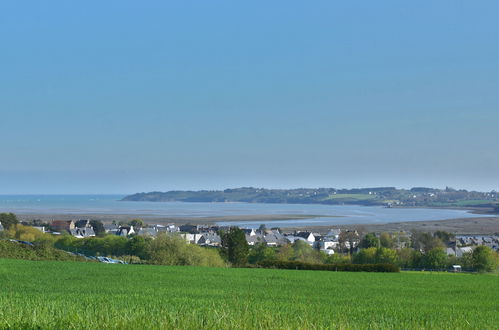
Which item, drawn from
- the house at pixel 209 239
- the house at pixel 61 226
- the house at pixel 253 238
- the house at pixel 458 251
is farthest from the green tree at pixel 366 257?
the house at pixel 61 226

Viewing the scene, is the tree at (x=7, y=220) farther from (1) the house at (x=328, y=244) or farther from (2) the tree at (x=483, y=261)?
(2) the tree at (x=483, y=261)

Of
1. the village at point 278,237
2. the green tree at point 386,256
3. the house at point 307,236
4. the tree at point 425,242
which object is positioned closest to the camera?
the green tree at point 386,256

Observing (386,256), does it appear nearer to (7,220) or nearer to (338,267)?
(338,267)

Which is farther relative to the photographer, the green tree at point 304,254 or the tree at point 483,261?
the green tree at point 304,254

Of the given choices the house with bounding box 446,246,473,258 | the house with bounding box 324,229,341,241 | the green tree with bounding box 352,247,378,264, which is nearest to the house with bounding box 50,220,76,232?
the house with bounding box 324,229,341,241

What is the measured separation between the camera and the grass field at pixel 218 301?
7.64 m

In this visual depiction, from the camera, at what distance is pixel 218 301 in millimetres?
16406

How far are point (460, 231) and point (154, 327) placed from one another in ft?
413

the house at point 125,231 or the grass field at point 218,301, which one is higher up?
the grass field at point 218,301

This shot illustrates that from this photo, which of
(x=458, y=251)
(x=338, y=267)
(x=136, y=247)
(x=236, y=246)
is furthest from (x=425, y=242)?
(x=136, y=247)

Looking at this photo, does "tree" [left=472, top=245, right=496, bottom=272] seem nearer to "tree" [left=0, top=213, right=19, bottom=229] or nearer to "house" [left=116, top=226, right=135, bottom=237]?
"house" [left=116, top=226, right=135, bottom=237]

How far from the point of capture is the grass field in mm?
7637

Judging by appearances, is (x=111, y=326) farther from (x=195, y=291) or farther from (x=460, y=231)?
(x=460, y=231)

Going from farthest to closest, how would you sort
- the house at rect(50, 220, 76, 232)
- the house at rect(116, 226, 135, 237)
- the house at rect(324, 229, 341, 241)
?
the house at rect(50, 220, 76, 232)
the house at rect(324, 229, 341, 241)
the house at rect(116, 226, 135, 237)
